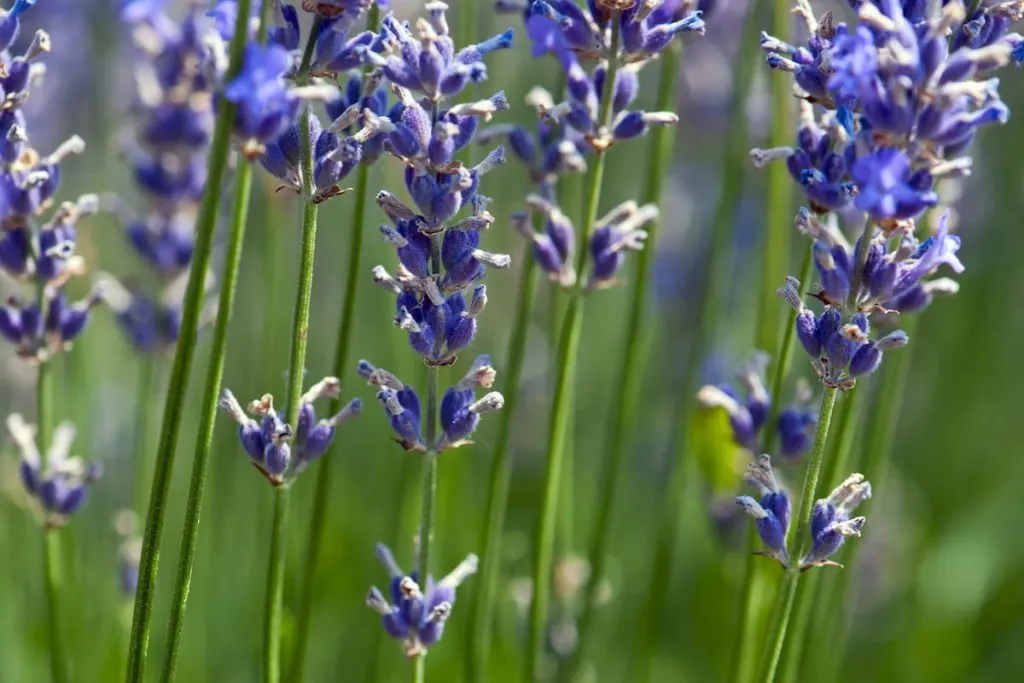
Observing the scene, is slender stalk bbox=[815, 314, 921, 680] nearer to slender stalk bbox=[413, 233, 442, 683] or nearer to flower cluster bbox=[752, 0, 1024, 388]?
flower cluster bbox=[752, 0, 1024, 388]

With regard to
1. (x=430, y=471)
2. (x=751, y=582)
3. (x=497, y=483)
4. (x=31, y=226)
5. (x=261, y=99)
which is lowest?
(x=751, y=582)

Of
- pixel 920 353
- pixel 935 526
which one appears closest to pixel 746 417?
pixel 935 526

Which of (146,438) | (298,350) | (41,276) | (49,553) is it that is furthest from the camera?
(146,438)

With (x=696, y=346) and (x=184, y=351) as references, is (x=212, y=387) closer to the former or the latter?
(x=184, y=351)

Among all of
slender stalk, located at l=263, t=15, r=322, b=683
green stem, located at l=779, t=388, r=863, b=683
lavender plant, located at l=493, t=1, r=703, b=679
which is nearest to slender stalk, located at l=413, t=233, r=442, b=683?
slender stalk, located at l=263, t=15, r=322, b=683

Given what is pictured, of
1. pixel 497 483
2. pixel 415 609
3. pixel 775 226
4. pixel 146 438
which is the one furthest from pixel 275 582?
pixel 775 226

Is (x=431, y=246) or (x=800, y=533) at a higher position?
(x=431, y=246)

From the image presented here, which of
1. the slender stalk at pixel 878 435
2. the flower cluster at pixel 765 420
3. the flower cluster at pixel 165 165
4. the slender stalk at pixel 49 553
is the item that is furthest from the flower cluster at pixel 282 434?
the slender stalk at pixel 878 435
